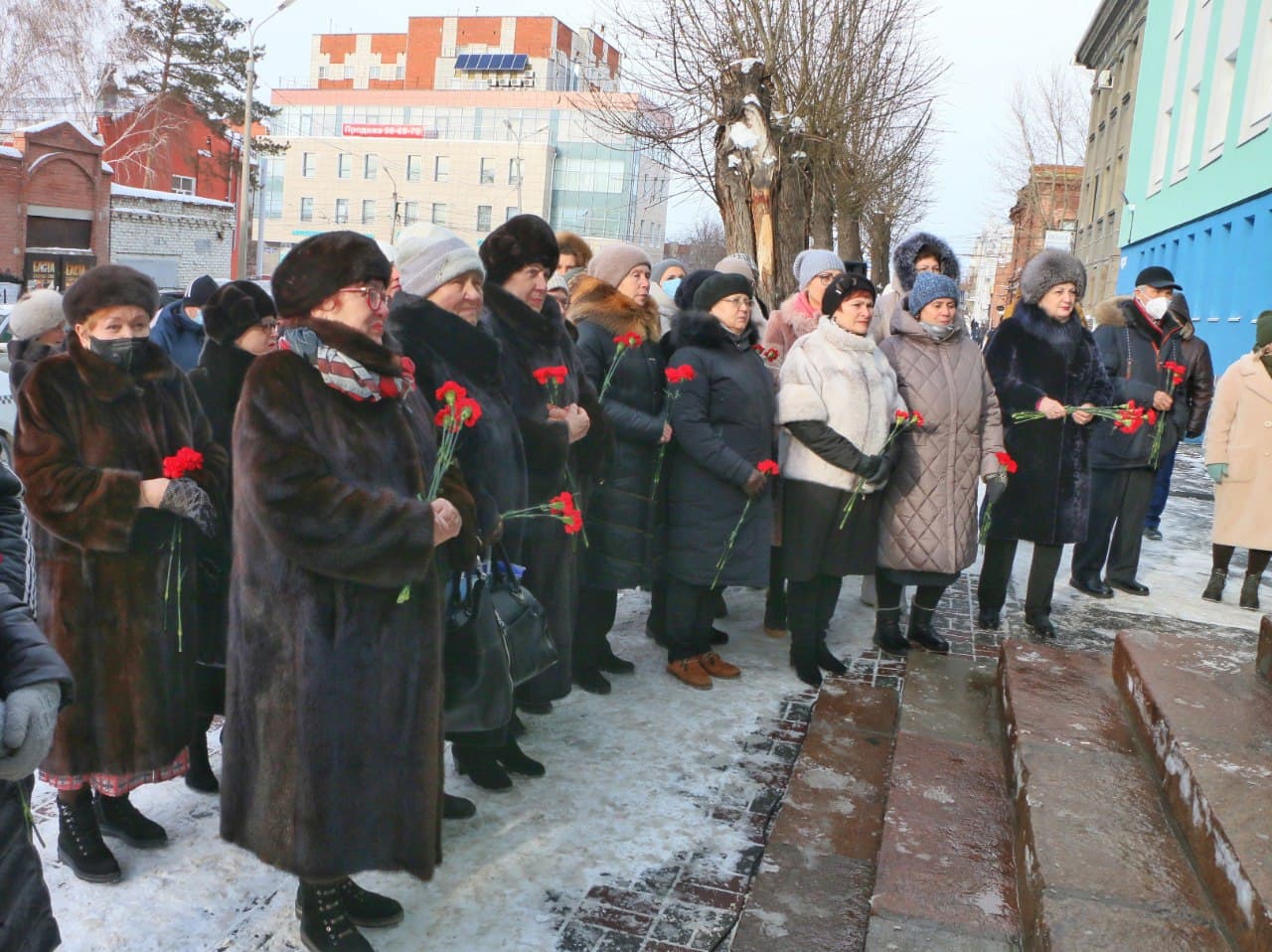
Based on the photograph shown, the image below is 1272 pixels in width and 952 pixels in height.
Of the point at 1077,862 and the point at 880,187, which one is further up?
the point at 880,187

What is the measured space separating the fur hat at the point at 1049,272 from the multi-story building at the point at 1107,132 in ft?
79.0

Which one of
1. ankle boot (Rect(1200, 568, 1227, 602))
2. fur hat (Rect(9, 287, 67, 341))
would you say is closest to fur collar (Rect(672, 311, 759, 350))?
fur hat (Rect(9, 287, 67, 341))

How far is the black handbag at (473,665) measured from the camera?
3146mm

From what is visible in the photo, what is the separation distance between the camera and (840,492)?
5043 millimetres

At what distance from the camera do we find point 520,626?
338 cm

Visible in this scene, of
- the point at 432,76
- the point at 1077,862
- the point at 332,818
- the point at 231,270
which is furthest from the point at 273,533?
the point at 432,76

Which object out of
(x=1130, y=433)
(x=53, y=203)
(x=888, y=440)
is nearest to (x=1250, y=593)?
(x=1130, y=433)

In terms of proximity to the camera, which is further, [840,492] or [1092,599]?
[1092,599]

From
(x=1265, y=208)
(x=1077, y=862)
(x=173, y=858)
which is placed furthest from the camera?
(x=1265, y=208)

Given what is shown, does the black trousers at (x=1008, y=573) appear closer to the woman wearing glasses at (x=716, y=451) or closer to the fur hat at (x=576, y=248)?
the woman wearing glasses at (x=716, y=451)

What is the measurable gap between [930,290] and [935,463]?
2.58 feet

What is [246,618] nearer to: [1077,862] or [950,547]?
[1077,862]

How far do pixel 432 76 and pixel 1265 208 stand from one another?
257 ft

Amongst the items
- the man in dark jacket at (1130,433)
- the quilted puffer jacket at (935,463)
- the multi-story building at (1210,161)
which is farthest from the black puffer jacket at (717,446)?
the multi-story building at (1210,161)
